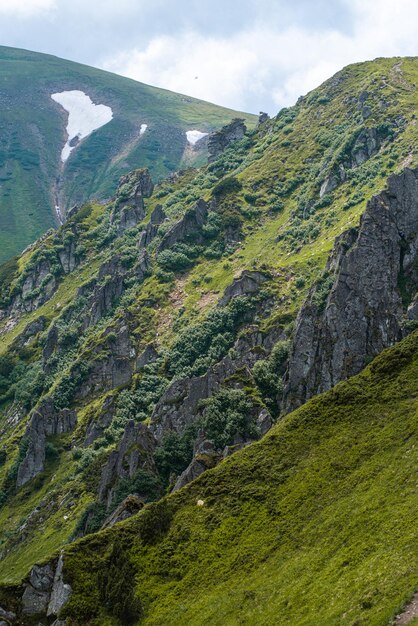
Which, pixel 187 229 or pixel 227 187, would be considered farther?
pixel 227 187

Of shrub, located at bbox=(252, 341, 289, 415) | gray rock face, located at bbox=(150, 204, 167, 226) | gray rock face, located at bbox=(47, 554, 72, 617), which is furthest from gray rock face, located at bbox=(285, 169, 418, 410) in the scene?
gray rock face, located at bbox=(150, 204, 167, 226)

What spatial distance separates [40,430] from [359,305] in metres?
69.6

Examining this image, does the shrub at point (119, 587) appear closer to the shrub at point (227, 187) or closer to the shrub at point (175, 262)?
the shrub at point (175, 262)

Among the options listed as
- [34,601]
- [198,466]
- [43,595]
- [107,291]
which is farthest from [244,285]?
[34,601]

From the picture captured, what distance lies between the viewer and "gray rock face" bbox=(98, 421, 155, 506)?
85.1m

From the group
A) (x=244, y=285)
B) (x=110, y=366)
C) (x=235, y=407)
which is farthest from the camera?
(x=110, y=366)

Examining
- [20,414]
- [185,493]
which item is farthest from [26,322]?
[185,493]

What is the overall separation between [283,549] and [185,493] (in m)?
12.9

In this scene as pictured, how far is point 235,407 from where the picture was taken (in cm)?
8312

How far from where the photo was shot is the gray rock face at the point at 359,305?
83.9 metres

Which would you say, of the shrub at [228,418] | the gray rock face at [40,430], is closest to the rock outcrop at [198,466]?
the shrub at [228,418]

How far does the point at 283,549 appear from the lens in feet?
155

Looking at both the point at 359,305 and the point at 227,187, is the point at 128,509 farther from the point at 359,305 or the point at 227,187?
the point at 227,187

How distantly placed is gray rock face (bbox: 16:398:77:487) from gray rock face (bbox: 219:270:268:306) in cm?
3872
